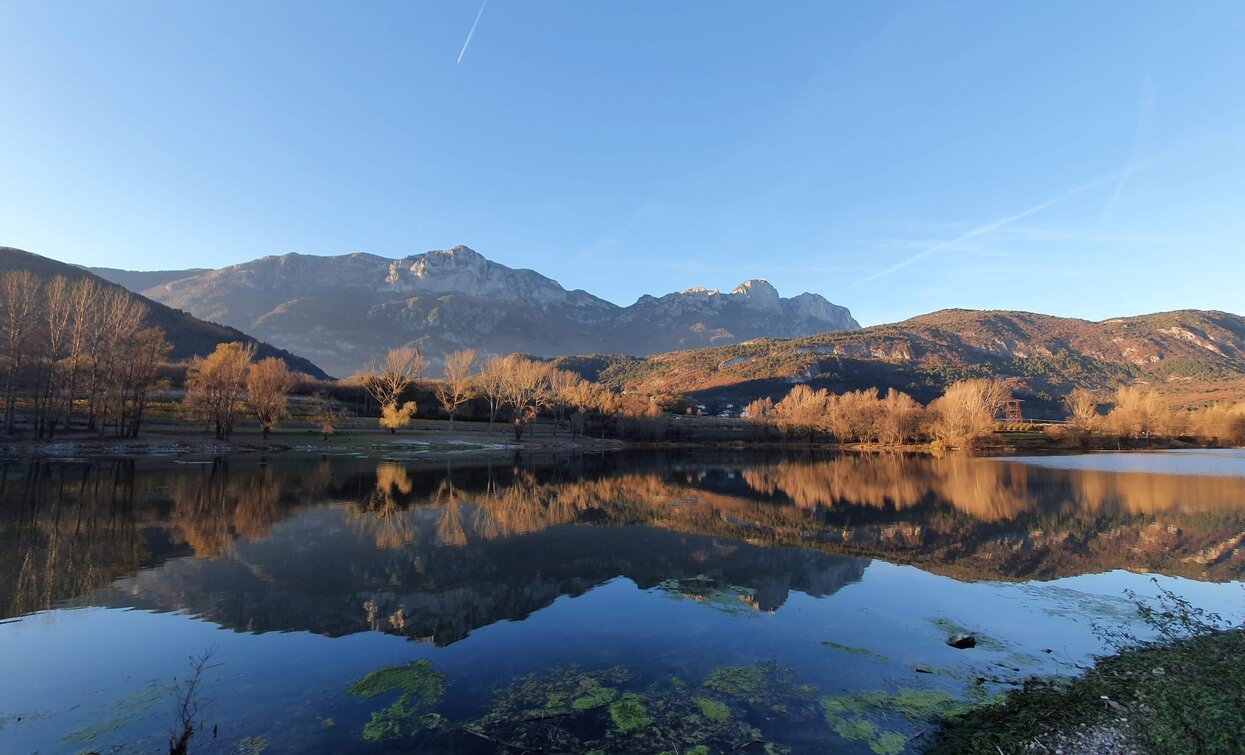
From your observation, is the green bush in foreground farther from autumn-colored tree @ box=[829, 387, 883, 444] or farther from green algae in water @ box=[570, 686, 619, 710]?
autumn-colored tree @ box=[829, 387, 883, 444]

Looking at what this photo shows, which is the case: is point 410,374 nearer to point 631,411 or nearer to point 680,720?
point 631,411

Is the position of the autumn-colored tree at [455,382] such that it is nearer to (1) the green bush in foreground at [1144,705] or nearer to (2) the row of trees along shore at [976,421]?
(2) the row of trees along shore at [976,421]

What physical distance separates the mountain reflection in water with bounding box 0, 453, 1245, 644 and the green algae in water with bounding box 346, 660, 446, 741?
1.84 m

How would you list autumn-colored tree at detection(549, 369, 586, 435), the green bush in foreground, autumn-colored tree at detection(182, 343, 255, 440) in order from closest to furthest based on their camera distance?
the green bush in foreground, autumn-colored tree at detection(182, 343, 255, 440), autumn-colored tree at detection(549, 369, 586, 435)

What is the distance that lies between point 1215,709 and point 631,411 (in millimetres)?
108262

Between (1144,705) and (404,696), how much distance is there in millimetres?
12037

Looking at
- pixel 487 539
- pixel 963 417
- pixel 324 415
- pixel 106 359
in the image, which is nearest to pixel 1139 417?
pixel 963 417

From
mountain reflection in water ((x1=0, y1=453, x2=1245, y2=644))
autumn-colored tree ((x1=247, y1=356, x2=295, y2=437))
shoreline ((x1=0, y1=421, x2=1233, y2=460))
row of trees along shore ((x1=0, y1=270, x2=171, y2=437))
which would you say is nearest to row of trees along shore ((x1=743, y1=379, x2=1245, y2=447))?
shoreline ((x1=0, y1=421, x2=1233, y2=460))

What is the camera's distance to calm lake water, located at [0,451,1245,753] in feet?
27.3

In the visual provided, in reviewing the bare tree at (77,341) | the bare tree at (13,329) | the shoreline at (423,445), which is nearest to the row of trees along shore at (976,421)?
the shoreline at (423,445)

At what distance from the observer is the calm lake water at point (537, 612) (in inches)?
328

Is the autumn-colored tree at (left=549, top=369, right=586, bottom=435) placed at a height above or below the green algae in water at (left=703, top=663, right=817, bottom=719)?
above

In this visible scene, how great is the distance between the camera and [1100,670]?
1060 cm

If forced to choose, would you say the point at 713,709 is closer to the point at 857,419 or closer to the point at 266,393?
the point at 266,393
